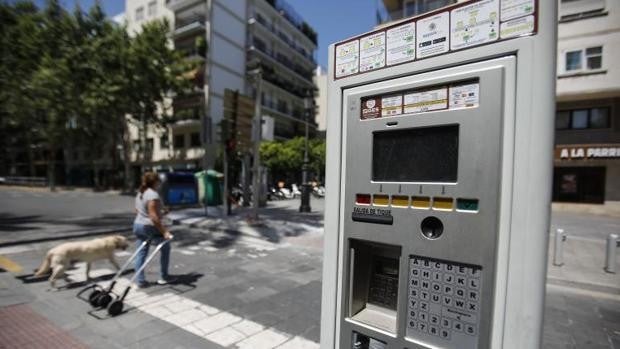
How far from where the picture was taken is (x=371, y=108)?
1.47 m

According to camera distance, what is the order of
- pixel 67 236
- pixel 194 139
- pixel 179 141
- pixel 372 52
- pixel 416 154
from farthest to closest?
1. pixel 179 141
2. pixel 194 139
3. pixel 67 236
4. pixel 372 52
5. pixel 416 154

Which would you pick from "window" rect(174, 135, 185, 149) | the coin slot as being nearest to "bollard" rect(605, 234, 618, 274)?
the coin slot

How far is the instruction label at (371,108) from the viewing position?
1447 mm

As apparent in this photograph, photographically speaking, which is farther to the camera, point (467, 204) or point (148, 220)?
point (148, 220)

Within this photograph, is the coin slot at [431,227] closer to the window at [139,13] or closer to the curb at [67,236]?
the curb at [67,236]

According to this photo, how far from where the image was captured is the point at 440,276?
4.18 ft

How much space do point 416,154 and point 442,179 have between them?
0.15m

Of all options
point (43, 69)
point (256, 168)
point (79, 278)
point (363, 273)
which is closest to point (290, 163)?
point (256, 168)

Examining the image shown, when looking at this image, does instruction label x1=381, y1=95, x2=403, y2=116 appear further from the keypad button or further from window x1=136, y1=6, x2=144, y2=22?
window x1=136, y1=6, x2=144, y2=22

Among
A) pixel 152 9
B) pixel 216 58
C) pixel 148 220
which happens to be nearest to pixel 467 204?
pixel 148 220

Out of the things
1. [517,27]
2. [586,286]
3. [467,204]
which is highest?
[517,27]

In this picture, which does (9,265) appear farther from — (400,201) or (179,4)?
(179,4)

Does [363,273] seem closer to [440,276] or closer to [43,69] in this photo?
[440,276]

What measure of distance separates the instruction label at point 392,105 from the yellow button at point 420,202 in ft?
1.22
